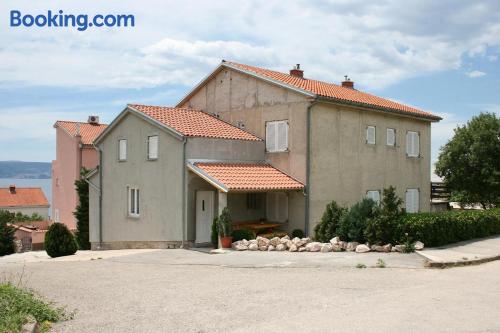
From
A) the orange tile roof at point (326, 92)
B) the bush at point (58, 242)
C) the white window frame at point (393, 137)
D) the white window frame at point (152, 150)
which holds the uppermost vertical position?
the orange tile roof at point (326, 92)

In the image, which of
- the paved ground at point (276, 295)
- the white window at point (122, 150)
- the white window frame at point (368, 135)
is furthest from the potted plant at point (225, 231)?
the white window frame at point (368, 135)

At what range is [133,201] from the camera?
23891 millimetres

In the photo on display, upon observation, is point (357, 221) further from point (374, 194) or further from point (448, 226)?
point (374, 194)

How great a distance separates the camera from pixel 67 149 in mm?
43375

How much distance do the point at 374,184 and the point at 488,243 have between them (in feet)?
22.9

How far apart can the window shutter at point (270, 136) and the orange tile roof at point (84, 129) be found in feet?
71.9

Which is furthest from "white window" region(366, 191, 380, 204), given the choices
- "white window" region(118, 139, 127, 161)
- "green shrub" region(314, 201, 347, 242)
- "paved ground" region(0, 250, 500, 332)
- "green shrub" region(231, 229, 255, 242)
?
"white window" region(118, 139, 127, 161)

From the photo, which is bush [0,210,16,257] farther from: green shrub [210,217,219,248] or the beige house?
green shrub [210,217,219,248]

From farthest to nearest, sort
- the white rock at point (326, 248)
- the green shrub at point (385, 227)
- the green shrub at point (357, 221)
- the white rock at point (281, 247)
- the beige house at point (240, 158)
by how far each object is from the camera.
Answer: the beige house at point (240, 158)
the white rock at point (281, 247)
the green shrub at point (357, 221)
the white rock at point (326, 248)
the green shrub at point (385, 227)

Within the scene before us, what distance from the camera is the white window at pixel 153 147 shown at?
72.4 ft

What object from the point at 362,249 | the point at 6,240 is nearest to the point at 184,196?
the point at 362,249


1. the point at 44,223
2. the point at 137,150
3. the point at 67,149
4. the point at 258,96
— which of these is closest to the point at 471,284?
the point at 258,96

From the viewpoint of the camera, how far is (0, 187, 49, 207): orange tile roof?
64375mm

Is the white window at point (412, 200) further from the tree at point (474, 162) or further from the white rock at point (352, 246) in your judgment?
the white rock at point (352, 246)
